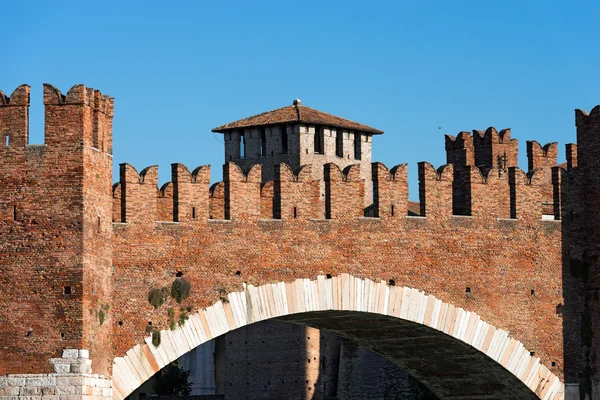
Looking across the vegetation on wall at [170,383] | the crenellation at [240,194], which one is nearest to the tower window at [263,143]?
the vegetation on wall at [170,383]

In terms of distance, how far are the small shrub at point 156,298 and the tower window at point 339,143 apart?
3161cm

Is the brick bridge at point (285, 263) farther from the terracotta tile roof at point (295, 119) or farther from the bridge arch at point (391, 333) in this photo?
the terracotta tile roof at point (295, 119)

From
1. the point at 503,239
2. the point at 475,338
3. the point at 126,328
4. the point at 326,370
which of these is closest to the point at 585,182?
the point at 503,239

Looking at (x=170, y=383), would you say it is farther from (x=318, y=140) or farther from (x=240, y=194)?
(x=240, y=194)

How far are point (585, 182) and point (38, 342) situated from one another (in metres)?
10.2

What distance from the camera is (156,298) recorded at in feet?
73.6

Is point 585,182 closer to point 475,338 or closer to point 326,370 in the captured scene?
point 475,338

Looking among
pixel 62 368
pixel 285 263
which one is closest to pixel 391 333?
pixel 285 263

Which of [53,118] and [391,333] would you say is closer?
[53,118]

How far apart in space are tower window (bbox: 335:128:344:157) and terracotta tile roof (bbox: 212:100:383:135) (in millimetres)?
491

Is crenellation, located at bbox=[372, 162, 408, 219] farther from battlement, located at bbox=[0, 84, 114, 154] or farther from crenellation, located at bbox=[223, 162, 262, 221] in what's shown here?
battlement, located at bbox=[0, 84, 114, 154]

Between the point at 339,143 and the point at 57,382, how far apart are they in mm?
34038

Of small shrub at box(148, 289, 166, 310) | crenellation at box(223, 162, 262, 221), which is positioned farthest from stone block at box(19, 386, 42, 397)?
crenellation at box(223, 162, 262, 221)

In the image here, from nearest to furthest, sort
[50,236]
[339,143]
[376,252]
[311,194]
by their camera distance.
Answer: [50,236], [311,194], [376,252], [339,143]
